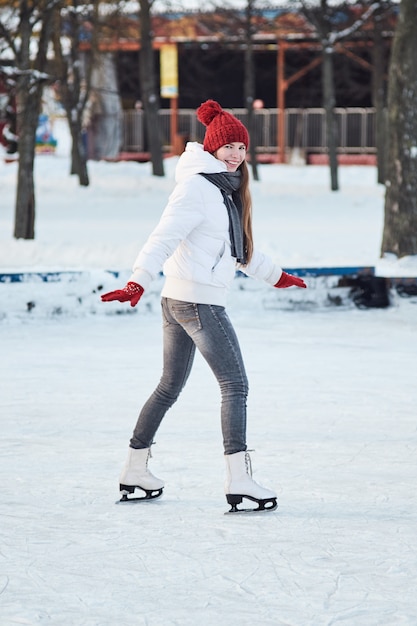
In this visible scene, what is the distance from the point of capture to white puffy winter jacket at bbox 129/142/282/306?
4.29 meters

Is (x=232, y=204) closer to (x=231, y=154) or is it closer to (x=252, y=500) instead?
(x=231, y=154)

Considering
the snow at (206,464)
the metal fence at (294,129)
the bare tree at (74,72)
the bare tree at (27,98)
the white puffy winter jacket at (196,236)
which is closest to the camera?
the snow at (206,464)

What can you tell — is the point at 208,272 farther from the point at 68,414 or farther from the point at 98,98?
the point at 98,98

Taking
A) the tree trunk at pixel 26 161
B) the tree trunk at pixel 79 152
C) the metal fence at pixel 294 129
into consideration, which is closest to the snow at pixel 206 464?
the tree trunk at pixel 26 161

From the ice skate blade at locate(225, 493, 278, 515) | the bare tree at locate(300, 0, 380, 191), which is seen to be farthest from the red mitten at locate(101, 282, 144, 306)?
the bare tree at locate(300, 0, 380, 191)

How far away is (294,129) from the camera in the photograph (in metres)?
34.5

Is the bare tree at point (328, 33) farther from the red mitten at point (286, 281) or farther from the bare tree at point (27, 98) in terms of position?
the red mitten at point (286, 281)

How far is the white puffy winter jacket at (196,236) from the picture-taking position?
14.1 ft

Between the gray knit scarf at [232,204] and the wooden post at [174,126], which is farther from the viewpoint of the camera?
the wooden post at [174,126]

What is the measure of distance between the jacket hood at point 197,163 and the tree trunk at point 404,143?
26.1ft

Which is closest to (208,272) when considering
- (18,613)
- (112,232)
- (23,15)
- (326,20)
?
(18,613)

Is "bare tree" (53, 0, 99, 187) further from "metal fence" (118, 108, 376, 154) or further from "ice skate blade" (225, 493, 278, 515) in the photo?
"ice skate blade" (225, 493, 278, 515)

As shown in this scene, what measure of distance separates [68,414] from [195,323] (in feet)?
6.90

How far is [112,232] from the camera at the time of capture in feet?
54.0
